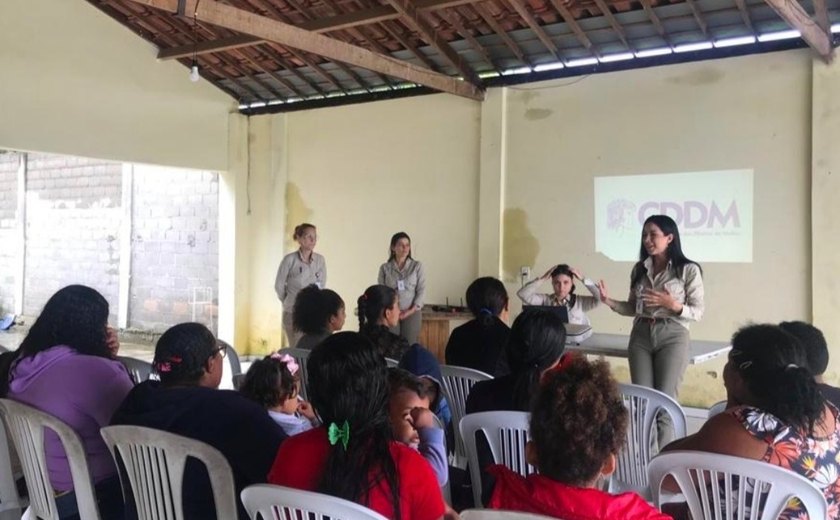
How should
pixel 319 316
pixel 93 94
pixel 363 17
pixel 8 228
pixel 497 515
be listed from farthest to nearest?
pixel 8 228 < pixel 93 94 < pixel 363 17 < pixel 319 316 < pixel 497 515

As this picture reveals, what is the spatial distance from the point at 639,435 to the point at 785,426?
0.96 m

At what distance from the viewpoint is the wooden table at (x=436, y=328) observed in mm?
6504

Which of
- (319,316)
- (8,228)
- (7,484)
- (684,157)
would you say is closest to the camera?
(7,484)

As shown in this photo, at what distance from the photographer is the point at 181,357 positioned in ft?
6.90

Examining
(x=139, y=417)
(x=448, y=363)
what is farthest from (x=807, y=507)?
(x=448, y=363)

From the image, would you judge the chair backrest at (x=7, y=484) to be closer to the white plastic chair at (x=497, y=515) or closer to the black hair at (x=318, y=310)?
the black hair at (x=318, y=310)

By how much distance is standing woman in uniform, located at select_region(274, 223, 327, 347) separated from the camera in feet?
19.8

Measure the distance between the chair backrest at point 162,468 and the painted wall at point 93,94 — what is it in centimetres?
544

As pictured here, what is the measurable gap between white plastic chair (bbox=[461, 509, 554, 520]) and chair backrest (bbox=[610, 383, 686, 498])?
1.40m

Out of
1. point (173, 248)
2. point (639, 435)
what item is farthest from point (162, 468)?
point (173, 248)

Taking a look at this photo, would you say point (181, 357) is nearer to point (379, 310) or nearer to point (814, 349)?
point (379, 310)

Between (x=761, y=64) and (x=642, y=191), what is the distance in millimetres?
1252

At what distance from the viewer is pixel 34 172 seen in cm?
1013

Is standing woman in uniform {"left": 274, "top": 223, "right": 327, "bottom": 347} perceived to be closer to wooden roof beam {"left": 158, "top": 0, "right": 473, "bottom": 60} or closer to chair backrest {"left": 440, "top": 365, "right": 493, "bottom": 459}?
wooden roof beam {"left": 158, "top": 0, "right": 473, "bottom": 60}
